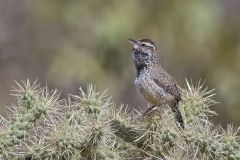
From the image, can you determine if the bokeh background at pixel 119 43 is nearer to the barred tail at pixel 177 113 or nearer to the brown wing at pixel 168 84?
the brown wing at pixel 168 84

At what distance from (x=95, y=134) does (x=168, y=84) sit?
1.46m

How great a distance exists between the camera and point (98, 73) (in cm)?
978

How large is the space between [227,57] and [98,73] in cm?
152

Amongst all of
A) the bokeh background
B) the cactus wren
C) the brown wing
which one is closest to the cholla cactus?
the brown wing

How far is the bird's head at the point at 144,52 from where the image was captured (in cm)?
550

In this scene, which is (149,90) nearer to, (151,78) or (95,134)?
(151,78)

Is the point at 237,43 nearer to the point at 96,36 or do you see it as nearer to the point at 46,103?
the point at 96,36

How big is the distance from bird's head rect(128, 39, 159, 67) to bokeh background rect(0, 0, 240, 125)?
3431 millimetres

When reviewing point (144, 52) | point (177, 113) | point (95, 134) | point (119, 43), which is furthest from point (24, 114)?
point (119, 43)

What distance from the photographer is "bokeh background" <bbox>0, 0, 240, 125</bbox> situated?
938cm

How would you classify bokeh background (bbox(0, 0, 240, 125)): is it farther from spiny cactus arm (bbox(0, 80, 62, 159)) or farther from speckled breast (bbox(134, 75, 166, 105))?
spiny cactus arm (bbox(0, 80, 62, 159))

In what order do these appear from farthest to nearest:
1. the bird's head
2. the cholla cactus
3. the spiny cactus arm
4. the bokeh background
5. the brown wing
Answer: the bokeh background, the bird's head, the brown wing, the spiny cactus arm, the cholla cactus

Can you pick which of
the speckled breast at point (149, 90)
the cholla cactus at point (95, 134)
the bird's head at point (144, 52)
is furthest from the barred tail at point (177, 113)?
the bird's head at point (144, 52)

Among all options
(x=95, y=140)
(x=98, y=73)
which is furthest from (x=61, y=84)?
(x=95, y=140)
